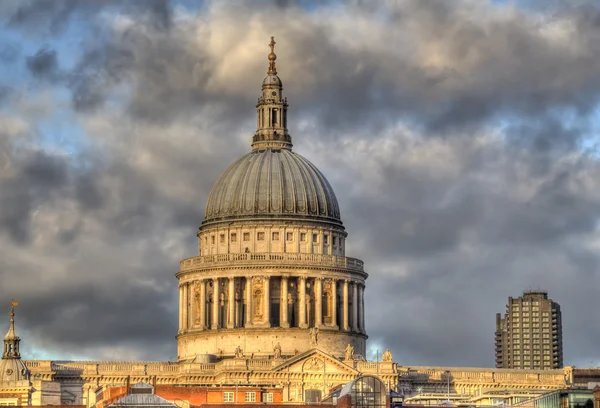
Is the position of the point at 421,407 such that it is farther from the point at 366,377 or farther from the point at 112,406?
the point at 112,406

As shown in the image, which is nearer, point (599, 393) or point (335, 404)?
point (599, 393)

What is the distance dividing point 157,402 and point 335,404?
599 inches

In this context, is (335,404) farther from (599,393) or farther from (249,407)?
(599,393)

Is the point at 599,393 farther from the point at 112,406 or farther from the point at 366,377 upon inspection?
the point at 112,406

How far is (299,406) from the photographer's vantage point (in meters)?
198

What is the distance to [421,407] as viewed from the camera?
200 m

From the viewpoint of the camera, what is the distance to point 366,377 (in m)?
193

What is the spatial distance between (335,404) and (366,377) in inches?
306

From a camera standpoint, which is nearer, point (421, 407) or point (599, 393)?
point (599, 393)

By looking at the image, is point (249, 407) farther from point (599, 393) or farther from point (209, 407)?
point (599, 393)

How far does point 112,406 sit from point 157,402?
338cm

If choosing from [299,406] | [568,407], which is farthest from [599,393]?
[299,406]

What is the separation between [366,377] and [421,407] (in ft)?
28.6

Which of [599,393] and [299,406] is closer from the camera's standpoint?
[599,393]
